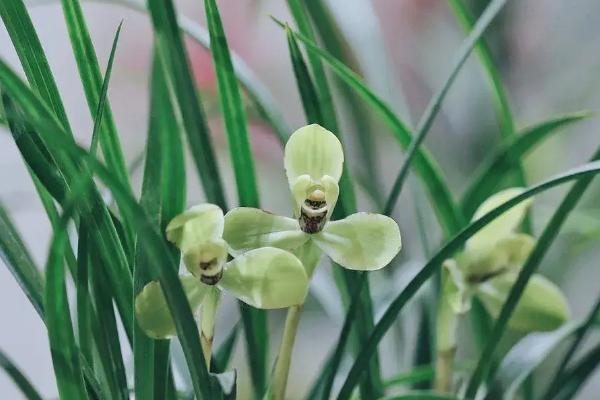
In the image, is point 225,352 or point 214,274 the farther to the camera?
point 225,352

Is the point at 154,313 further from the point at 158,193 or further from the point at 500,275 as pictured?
the point at 500,275

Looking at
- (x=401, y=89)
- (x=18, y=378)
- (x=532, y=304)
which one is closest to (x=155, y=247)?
(x=18, y=378)

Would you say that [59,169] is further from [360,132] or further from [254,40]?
[254,40]

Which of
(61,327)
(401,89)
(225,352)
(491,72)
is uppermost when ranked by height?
(401,89)

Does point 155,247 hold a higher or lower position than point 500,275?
lower

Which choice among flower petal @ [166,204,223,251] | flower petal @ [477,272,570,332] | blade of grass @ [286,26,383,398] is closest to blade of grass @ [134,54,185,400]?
flower petal @ [166,204,223,251]

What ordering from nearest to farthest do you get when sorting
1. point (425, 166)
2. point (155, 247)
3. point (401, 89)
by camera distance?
point (155, 247) < point (425, 166) < point (401, 89)
